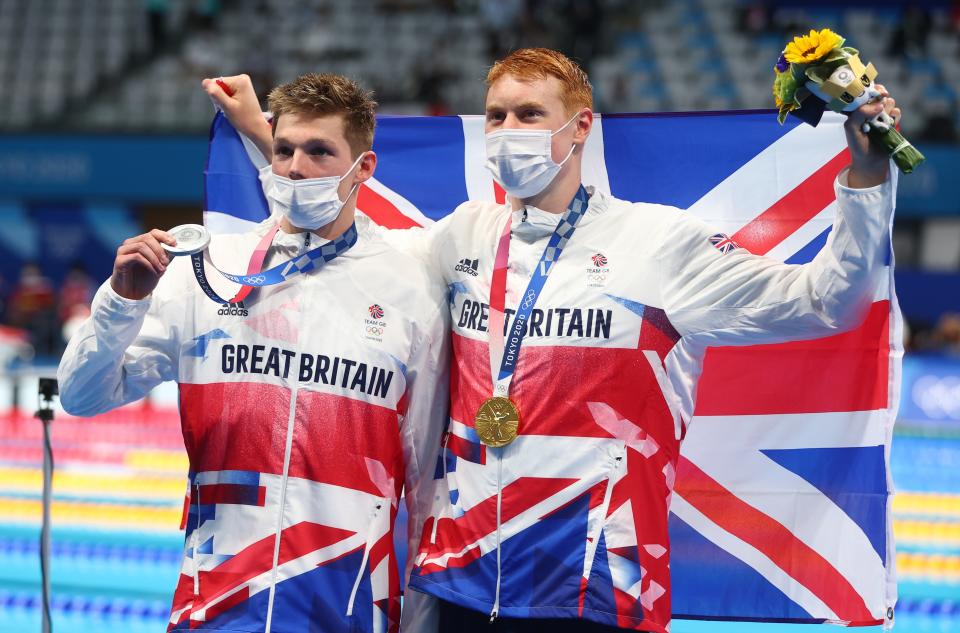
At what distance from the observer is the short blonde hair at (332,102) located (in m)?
2.79

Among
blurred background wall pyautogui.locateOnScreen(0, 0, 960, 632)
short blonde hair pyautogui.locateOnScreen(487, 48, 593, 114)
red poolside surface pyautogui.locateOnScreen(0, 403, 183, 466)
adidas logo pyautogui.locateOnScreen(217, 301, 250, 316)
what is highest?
blurred background wall pyautogui.locateOnScreen(0, 0, 960, 632)

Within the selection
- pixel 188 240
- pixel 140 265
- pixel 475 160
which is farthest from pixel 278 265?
pixel 475 160

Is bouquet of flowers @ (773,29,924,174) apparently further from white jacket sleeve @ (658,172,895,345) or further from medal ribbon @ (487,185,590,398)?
medal ribbon @ (487,185,590,398)

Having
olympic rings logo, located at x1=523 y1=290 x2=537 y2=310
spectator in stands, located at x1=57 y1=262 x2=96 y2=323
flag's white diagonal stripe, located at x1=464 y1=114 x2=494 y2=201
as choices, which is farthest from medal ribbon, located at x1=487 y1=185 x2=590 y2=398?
spectator in stands, located at x1=57 y1=262 x2=96 y2=323

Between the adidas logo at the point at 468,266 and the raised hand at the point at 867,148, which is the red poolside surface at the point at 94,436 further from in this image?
the raised hand at the point at 867,148

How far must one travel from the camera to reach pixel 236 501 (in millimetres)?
2732

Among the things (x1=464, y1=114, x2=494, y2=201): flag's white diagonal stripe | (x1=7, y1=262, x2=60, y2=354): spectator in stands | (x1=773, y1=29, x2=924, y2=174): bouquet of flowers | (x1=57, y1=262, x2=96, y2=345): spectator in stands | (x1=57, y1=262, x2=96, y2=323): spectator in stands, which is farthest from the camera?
(x1=7, y1=262, x2=60, y2=354): spectator in stands

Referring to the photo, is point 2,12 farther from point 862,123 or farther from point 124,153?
point 862,123

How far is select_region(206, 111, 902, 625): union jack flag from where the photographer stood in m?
3.37

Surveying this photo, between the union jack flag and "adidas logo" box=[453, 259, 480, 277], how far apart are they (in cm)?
79

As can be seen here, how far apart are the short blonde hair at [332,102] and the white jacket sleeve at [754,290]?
804 millimetres

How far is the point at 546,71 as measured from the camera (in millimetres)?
2822

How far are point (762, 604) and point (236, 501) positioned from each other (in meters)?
1.70

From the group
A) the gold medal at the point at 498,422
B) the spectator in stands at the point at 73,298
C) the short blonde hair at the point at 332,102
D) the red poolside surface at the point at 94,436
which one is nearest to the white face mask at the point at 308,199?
the short blonde hair at the point at 332,102
